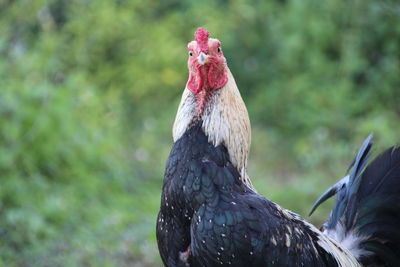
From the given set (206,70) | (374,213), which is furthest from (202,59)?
(374,213)

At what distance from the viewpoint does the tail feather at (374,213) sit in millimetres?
4000

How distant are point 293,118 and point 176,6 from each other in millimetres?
3264

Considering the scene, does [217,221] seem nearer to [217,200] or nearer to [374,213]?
[217,200]

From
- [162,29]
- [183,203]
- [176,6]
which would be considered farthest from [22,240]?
[176,6]

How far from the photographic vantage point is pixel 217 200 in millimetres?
3439

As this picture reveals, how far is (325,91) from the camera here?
31.4 ft

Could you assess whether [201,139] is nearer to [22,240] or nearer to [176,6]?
[22,240]

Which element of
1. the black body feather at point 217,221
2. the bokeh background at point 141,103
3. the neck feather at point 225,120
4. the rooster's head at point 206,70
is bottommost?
the black body feather at point 217,221

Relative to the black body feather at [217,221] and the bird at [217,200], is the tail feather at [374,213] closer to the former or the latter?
the bird at [217,200]

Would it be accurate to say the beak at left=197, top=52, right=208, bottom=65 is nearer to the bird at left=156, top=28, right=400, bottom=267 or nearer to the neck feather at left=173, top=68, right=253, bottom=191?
the bird at left=156, top=28, right=400, bottom=267

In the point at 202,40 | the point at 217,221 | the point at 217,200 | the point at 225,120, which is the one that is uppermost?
the point at 202,40

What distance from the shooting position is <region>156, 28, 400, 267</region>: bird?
11.1 feet

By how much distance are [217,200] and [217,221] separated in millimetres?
125

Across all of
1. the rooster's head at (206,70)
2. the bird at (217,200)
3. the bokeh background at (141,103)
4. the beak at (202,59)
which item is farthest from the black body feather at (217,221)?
the bokeh background at (141,103)
